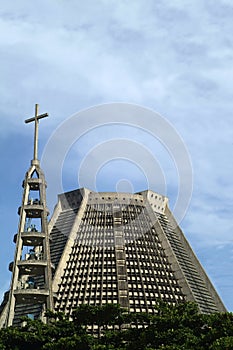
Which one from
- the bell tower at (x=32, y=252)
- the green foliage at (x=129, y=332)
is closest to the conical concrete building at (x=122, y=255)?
the bell tower at (x=32, y=252)

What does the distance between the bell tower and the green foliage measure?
32.8ft

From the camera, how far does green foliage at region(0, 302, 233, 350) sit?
4531 cm

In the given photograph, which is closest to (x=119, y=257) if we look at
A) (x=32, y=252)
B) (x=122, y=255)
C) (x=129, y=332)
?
(x=122, y=255)

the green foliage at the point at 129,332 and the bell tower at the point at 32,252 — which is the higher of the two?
the bell tower at the point at 32,252

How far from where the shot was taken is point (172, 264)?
11338 centimetres

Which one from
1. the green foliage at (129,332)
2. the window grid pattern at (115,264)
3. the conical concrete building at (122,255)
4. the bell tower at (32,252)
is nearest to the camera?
the green foliage at (129,332)

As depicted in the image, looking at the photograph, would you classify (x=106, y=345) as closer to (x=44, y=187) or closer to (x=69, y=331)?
(x=69, y=331)

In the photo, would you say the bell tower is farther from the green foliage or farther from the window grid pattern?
the window grid pattern

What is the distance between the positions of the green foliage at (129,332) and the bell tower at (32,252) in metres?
9.98

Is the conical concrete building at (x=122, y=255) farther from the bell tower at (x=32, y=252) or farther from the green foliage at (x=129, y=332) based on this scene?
the green foliage at (x=129, y=332)

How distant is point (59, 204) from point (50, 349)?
8452 centimetres

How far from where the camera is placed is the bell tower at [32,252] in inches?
2517

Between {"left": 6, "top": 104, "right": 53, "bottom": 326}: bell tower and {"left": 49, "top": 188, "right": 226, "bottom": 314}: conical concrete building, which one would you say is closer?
{"left": 6, "top": 104, "right": 53, "bottom": 326}: bell tower

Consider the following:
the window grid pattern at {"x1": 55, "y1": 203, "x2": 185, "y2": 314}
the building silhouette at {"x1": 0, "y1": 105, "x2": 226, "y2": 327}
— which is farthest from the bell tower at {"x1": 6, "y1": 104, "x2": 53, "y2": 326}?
the window grid pattern at {"x1": 55, "y1": 203, "x2": 185, "y2": 314}
